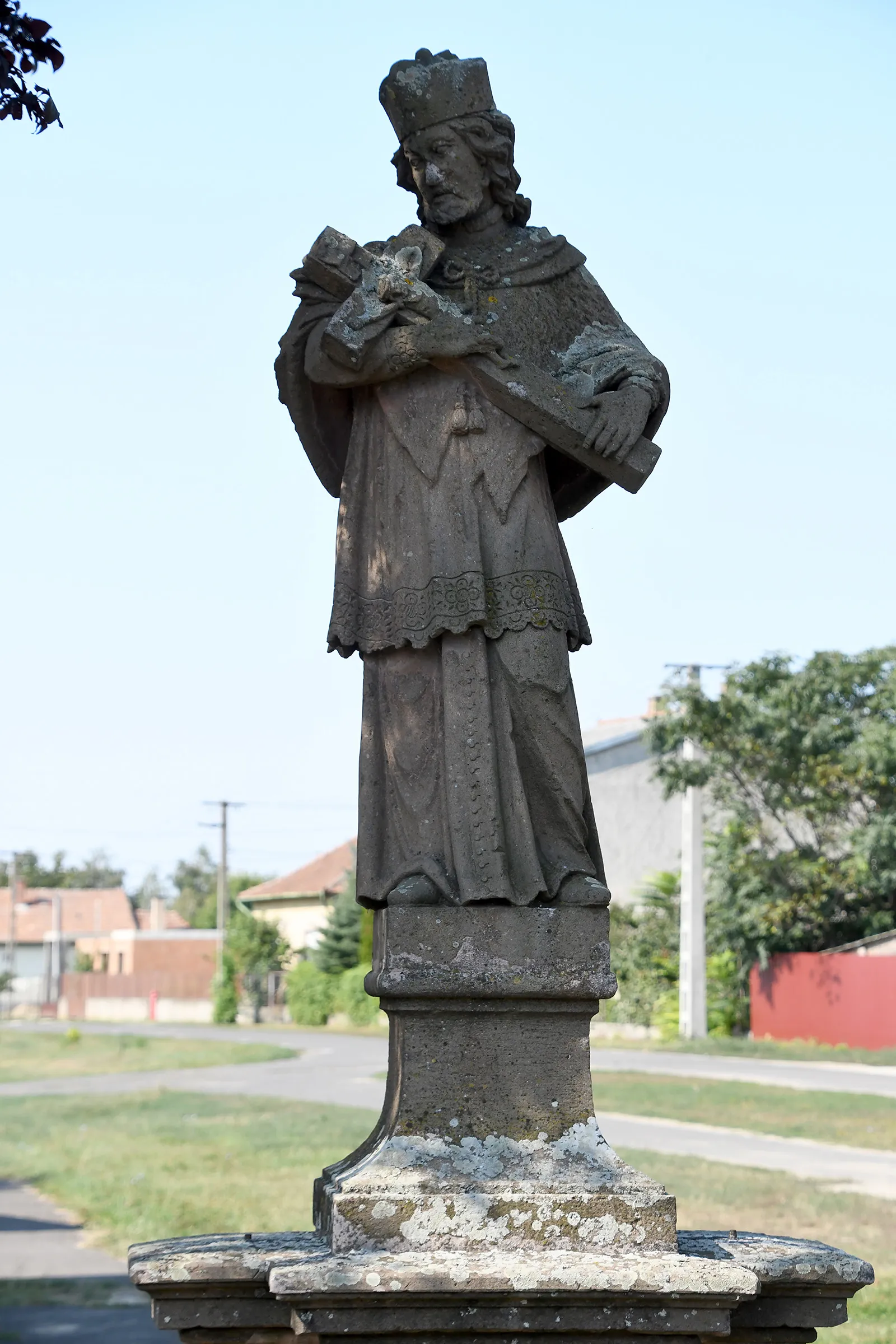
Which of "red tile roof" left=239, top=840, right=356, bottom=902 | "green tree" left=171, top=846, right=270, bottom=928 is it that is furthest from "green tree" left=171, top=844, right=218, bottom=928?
"red tile roof" left=239, top=840, right=356, bottom=902

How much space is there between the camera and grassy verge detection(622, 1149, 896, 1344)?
8750 mm

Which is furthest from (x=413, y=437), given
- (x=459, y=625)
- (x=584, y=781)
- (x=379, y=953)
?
(x=379, y=953)

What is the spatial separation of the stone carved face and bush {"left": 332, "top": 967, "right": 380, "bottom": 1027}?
4019 cm

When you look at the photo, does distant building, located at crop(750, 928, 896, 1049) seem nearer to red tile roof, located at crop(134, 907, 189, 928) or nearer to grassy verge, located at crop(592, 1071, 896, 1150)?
grassy verge, located at crop(592, 1071, 896, 1150)

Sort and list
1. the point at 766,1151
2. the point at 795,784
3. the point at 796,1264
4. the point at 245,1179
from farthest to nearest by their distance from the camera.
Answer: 1. the point at 795,784
2. the point at 766,1151
3. the point at 245,1179
4. the point at 796,1264

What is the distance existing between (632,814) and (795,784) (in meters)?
10.9

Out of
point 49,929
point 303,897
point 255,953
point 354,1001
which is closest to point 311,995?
point 354,1001

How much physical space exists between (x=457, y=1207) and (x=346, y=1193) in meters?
0.27

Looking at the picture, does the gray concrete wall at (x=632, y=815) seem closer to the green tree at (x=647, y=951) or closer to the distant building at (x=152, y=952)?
the green tree at (x=647, y=951)

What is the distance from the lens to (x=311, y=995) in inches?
1918

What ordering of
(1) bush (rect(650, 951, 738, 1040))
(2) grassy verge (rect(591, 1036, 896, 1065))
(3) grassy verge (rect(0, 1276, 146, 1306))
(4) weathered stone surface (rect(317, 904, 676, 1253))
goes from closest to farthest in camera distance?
(4) weathered stone surface (rect(317, 904, 676, 1253)), (3) grassy verge (rect(0, 1276, 146, 1306)), (2) grassy verge (rect(591, 1036, 896, 1065)), (1) bush (rect(650, 951, 738, 1040))

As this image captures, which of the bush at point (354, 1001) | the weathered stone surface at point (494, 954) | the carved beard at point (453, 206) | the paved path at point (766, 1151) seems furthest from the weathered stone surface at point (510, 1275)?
the bush at point (354, 1001)

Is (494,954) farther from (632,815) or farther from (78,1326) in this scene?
(632,815)

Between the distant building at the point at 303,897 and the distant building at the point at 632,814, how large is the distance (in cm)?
1828
